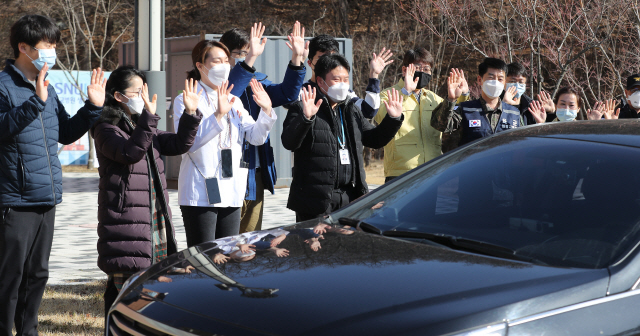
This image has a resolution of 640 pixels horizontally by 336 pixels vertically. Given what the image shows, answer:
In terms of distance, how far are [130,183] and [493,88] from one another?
10.9 ft

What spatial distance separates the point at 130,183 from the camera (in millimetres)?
3848

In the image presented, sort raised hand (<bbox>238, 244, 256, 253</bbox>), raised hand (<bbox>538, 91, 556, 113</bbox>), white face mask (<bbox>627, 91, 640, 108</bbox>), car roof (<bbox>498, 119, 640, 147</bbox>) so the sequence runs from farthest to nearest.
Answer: white face mask (<bbox>627, 91, 640, 108</bbox>)
raised hand (<bbox>538, 91, 556, 113</bbox>)
car roof (<bbox>498, 119, 640, 147</bbox>)
raised hand (<bbox>238, 244, 256, 253</bbox>)

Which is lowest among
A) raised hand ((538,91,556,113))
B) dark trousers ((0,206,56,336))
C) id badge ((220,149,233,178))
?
dark trousers ((0,206,56,336))

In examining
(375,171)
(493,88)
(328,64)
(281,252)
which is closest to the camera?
(281,252)

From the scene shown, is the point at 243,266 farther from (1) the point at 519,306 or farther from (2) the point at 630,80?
(2) the point at 630,80

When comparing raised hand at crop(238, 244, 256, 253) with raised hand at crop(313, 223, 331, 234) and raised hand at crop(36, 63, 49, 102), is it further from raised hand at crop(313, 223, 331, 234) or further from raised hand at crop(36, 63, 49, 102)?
raised hand at crop(36, 63, 49, 102)

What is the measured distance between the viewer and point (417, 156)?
570 cm

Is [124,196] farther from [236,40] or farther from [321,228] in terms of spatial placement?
[236,40]

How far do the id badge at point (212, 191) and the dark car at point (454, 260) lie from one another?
1256mm

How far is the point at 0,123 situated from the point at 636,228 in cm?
327

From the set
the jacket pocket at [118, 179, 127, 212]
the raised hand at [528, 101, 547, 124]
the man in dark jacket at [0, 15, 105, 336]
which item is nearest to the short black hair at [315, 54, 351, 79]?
the man in dark jacket at [0, 15, 105, 336]

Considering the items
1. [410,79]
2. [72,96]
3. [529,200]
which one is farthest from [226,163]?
[72,96]

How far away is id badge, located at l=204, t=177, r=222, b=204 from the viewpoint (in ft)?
13.8

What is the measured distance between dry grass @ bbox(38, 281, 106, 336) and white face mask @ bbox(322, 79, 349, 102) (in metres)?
2.30
